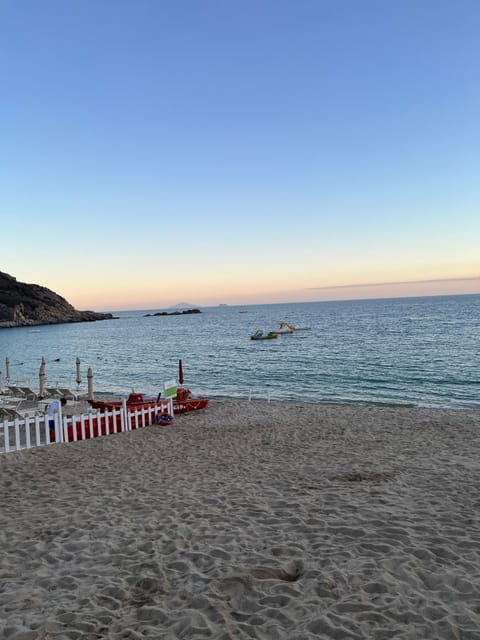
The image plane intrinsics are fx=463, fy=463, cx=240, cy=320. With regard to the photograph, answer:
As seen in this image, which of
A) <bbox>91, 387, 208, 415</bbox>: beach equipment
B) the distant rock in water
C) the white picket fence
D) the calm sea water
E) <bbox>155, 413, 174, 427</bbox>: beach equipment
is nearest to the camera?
the white picket fence

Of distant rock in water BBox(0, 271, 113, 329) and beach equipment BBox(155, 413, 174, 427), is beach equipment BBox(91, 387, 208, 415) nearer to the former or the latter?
beach equipment BBox(155, 413, 174, 427)

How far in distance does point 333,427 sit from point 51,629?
431 inches

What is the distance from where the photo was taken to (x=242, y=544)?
5457 millimetres

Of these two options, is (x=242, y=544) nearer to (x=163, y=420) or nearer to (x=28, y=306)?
(x=163, y=420)

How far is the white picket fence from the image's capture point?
36.5ft

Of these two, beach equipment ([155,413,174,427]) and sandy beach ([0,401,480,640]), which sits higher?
sandy beach ([0,401,480,640])

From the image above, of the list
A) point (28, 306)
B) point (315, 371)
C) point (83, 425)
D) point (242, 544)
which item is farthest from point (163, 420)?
point (28, 306)

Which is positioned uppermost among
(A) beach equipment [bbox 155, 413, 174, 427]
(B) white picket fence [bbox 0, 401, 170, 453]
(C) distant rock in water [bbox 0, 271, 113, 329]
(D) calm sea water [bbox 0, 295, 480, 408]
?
(C) distant rock in water [bbox 0, 271, 113, 329]

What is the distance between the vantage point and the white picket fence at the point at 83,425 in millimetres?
11118

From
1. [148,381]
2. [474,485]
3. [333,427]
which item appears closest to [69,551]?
[474,485]

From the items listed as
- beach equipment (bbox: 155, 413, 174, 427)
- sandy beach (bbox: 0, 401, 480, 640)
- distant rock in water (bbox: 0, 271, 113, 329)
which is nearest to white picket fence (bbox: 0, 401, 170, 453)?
beach equipment (bbox: 155, 413, 174, 427)

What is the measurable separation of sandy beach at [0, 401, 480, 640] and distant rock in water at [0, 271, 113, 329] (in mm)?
126859

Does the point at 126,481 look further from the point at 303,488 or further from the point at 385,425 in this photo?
the point at 385,425

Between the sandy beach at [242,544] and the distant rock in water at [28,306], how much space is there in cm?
12686
